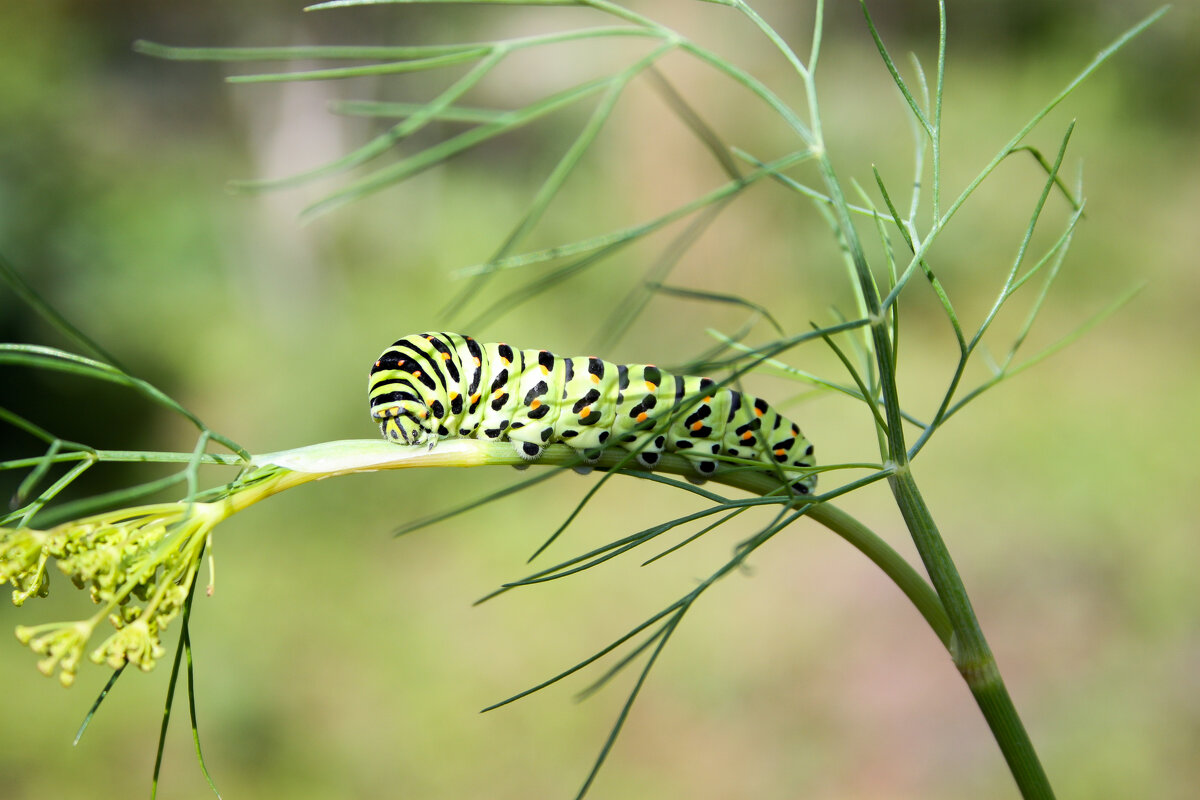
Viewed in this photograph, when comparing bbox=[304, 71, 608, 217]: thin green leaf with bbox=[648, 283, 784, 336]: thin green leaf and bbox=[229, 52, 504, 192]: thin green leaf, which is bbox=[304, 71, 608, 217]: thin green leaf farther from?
bbox=[648, 283, 784, 336]: thin green leaf

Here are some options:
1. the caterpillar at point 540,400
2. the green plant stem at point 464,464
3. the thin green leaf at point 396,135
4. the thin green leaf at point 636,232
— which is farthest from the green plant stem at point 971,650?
the thin green leaf at point 396,135

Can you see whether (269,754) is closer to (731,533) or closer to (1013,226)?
(731,533)

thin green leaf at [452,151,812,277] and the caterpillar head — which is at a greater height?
thin green leaf at [452,151,812,277]

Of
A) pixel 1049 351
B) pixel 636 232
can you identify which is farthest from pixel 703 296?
pixel 1049 351

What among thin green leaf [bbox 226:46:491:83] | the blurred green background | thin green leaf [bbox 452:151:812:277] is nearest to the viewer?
thin green leaf [bbox 226:46:491:83]

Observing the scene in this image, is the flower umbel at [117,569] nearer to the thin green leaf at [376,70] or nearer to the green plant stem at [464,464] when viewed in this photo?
the green plant stem at [464,464]

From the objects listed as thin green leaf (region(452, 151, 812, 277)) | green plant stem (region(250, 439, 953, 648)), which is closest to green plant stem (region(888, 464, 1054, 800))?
green plant stem (region(250, 439, 953, 648))

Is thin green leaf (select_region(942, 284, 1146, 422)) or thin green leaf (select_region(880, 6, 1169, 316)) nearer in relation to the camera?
thin green leaf (select_region(880, 6, 1169, 316))
